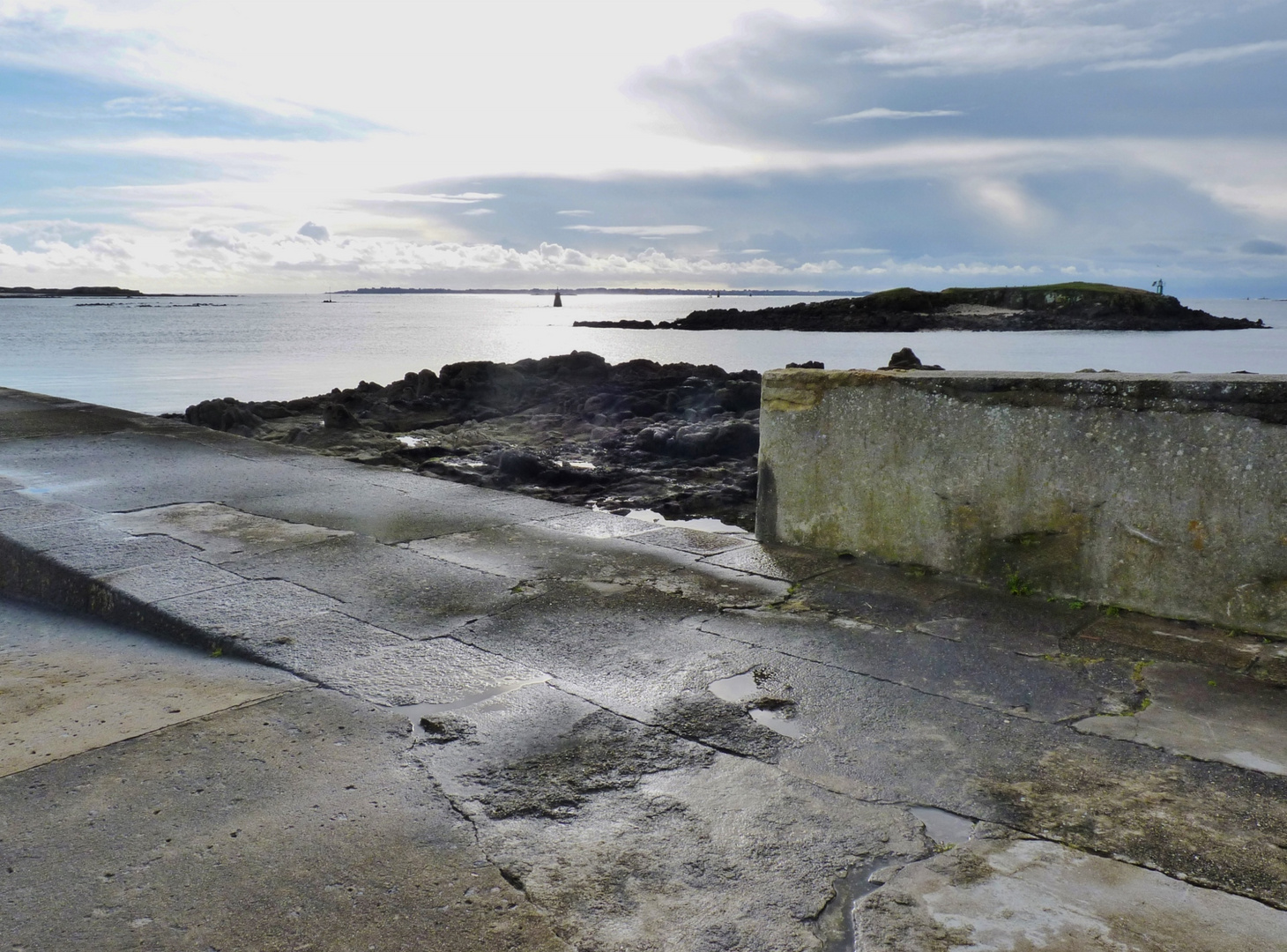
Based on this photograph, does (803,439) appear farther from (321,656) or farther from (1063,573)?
(321,656)

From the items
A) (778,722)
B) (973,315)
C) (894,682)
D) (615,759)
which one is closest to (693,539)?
(894,682)

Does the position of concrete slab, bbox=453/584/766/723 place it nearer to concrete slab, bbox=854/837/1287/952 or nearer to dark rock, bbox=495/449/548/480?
concrete slab, bbox=854/837/1287/952

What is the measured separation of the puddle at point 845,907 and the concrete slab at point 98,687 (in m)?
1.94

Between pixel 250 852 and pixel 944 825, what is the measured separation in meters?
1.64

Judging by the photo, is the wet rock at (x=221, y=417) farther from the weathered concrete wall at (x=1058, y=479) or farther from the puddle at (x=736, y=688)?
the puddle at (x=736, y=688)

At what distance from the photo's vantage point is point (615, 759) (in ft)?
8.72

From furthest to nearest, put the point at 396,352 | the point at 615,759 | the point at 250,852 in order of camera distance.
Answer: the point at 396,352 → the point at 615,759 → the point at 250,852

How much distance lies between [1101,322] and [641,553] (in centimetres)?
9035

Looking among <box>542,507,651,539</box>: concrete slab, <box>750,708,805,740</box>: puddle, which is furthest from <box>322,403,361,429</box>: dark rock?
<box>750,708,805,740</box>: puddle

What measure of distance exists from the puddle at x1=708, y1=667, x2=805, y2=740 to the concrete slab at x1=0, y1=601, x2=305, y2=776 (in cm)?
142

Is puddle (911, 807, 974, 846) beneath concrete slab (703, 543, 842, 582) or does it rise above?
beneath

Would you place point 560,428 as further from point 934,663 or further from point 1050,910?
point 1050,910

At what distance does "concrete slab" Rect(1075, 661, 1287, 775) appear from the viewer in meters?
2.62

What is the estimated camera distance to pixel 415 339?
6594 cm
